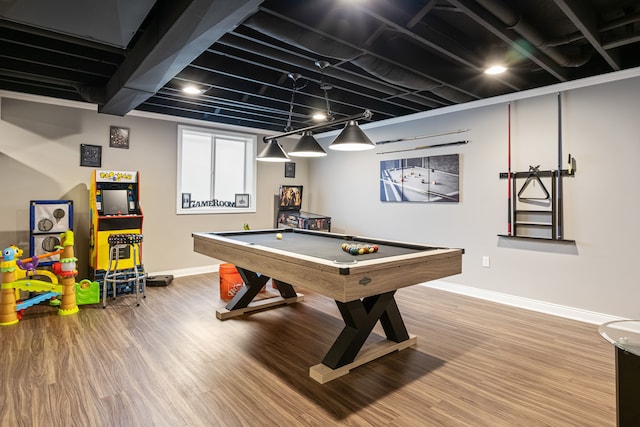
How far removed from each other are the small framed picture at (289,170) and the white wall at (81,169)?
149cm

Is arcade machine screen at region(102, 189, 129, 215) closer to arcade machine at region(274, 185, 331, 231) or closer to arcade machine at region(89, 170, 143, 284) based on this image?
arcade machine at region(89, 170, 143, 284)

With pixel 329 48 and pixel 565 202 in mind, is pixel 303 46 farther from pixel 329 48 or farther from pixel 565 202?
pixel 565 202

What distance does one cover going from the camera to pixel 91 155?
4.90 m

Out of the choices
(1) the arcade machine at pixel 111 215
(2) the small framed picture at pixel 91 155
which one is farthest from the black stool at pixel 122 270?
(2) the small framed picture at pixel 91 155

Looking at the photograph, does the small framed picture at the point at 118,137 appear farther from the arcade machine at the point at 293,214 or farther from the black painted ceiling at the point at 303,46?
the arcade machine at the point at 293,214

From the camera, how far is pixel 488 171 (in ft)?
15.1

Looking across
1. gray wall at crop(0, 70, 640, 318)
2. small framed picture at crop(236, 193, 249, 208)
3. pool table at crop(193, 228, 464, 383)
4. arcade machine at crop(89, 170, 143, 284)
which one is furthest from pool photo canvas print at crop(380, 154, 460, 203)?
arcade machine at crop(89, 170, 143, 284)

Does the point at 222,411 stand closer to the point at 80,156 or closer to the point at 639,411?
the point at 639,411

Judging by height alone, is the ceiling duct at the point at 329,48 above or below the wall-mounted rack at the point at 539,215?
above

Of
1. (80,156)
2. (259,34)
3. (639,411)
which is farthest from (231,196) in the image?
(639,411)

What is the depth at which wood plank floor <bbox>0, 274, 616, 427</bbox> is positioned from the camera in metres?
2.12

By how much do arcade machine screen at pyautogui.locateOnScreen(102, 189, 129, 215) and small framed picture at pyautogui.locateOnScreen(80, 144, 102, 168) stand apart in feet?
2.03

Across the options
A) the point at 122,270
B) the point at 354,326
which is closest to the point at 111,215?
the point at 122,270

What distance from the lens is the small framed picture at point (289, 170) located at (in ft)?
23.2
